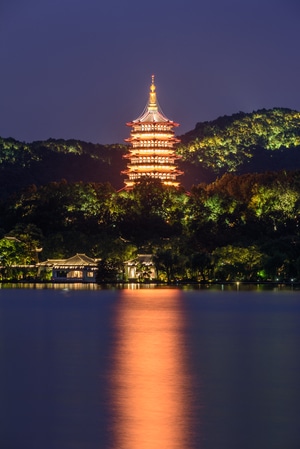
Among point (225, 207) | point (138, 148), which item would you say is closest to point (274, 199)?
point (225, 207)

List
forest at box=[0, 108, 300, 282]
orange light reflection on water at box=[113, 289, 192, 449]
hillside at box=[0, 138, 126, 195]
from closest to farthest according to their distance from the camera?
orange light reflection on water at box=[113, 289, 192, 449], forest at box=[0, 108, 300, 282], hillside at box=[0, 138, 126, 195]

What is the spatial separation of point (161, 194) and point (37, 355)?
2562 inches

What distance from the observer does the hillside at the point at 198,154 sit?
143000 mm

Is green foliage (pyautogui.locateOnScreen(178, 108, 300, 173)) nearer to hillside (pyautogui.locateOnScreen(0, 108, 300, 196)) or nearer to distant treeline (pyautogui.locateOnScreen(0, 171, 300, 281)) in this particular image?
hillside (pyautogui.locateOnScreen(0, 108, 300, 196))

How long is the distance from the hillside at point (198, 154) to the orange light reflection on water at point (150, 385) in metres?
85.5

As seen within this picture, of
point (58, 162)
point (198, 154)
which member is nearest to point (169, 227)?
point (58, 162)

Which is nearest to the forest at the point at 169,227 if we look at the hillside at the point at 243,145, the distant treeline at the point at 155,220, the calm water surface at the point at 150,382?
the distant treeline at the point at 155,220

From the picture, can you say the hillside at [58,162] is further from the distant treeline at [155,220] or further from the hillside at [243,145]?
the distant treeline at [155,220]

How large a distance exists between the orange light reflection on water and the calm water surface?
0.03 metres

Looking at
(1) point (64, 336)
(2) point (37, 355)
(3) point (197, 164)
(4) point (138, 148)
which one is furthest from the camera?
(3) point (197, 164)

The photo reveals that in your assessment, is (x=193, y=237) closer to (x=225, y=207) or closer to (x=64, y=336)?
(x=225, y=207)

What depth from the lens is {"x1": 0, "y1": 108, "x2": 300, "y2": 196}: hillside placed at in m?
143

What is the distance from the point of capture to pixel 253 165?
162 meters

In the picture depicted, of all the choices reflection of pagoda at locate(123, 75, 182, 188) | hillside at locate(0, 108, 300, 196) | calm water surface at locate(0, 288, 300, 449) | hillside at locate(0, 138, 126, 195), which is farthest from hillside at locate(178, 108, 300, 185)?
calm water surface at locate(0, 288, 300, 449)
